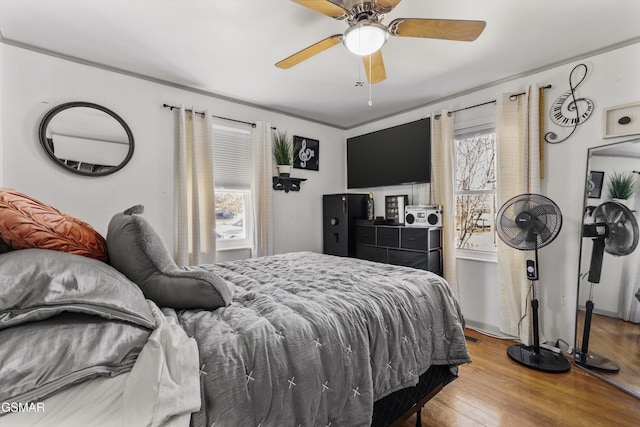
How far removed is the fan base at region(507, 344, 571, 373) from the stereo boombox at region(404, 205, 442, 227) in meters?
1.32

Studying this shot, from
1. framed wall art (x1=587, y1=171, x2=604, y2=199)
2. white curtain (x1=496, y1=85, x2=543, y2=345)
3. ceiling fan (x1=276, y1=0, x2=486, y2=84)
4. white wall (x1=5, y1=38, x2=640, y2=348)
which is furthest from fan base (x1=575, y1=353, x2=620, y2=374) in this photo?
ceiling fan (x1=276, y1=0, x2=486, y2=84)

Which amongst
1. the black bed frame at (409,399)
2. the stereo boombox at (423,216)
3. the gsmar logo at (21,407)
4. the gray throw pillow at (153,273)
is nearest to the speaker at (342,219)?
the stereo boombox at (423,216)

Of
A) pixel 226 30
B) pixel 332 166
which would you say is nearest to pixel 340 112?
pixel 332 166

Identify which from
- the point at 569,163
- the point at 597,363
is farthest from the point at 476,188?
the point at 597,363

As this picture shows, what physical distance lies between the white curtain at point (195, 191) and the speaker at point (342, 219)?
5.33 feet

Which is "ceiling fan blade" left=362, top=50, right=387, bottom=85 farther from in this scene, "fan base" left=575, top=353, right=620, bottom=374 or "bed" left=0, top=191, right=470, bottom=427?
"fan base" left=575, top=353, right=620, bottom=374

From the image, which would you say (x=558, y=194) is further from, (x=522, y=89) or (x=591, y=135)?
(x=522, y=89)

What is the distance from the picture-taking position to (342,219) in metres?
3.84

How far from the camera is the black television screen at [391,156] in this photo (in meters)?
3.38

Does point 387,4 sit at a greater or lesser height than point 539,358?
greater

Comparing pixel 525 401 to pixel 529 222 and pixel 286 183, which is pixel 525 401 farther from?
pixel 286 183

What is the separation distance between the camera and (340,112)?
381 centimetres

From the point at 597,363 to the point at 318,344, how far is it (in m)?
2.51

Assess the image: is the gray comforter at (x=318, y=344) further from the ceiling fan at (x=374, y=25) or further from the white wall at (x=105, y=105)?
the white wall at (x=105, y=105)
